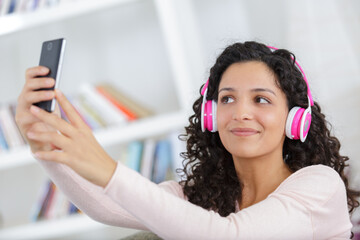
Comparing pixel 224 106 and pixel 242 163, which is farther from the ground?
pixel 224 106

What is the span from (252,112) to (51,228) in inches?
69.9

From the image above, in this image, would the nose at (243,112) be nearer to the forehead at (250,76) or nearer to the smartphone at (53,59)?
the forehead at (250,76)

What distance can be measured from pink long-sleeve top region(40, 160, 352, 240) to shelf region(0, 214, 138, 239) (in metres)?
1.39

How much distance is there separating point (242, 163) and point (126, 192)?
59cm

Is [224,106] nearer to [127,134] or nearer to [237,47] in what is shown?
[237,47]

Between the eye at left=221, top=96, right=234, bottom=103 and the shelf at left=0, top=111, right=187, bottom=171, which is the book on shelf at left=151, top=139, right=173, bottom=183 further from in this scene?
the eye at left=221, top=96, right=234, bottom=103

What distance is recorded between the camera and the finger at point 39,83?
106 centimetres

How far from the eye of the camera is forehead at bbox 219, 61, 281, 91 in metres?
1.41

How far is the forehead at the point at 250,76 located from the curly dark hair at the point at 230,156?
18mm

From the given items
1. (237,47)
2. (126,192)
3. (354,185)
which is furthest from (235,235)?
(354,185)

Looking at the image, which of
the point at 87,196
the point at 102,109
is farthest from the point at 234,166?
the point at 102,109

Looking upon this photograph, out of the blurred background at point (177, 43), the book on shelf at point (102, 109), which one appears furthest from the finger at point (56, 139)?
the book on shelf at point (102, 109)

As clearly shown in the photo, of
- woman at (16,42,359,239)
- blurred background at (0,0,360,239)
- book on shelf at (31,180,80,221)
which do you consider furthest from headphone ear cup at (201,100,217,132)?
book on shelf at (31,180,80,221)

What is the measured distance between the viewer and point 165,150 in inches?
110
